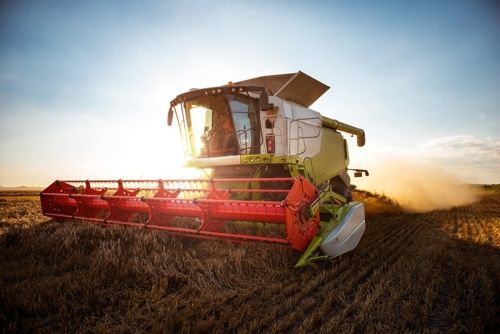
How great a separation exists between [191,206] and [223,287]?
4.25 ft

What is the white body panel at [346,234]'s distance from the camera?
329cm

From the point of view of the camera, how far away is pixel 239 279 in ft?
9.38

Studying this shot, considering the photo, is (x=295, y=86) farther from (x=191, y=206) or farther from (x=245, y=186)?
(x=191, y=206)

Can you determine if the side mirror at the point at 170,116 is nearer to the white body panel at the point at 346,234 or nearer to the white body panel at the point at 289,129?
the white body panel at the point at 289,129

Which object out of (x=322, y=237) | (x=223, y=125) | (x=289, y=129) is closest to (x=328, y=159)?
(x=289, y=129)

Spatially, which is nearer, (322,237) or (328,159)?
(322,237)

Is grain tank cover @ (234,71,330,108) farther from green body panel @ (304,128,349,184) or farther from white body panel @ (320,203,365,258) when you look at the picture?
white body panel @ (320,203,365,258)

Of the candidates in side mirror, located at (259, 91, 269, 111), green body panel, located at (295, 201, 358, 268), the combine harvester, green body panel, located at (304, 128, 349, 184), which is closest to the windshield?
the combine harvester

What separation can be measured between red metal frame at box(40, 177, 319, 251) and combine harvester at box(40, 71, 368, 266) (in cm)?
1

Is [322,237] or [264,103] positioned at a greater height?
[264,103]

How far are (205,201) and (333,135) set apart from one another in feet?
12.9

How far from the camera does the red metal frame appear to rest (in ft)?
9.98

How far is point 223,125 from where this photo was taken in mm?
4820

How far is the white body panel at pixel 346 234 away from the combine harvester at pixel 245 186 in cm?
1
